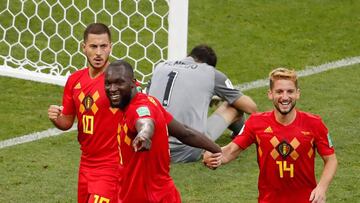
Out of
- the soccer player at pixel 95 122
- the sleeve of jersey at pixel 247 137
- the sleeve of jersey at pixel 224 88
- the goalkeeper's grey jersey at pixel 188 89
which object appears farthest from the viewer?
the sleeve of jersey at pixel 224 88

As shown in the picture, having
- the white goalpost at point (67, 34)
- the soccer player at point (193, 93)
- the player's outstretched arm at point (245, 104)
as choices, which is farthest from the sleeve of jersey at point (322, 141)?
the white goalpost at point (67, 34)

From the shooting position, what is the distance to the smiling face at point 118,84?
22.0 ft

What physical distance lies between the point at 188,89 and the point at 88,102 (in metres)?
2.52

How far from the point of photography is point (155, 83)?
10398mm

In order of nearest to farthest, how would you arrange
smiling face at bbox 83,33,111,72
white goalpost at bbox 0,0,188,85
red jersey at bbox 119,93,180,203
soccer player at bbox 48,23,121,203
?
red jersey at bbox 119,93,180,203 < soccer player at bbox 48,23,121,203 < smiling face at bbox 83,33,111,72 < white goalpost at bbox 0,0,188,85

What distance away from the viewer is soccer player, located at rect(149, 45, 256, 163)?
33.7 ft

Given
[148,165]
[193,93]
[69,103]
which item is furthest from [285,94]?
[193,93]

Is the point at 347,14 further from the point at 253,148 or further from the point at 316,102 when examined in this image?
the point at 253,148

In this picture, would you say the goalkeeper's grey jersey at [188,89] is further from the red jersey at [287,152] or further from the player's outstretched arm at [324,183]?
the player's outstretched arm at [324,183]

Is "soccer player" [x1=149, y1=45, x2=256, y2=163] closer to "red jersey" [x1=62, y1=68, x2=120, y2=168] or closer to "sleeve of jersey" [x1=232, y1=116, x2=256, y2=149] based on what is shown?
"red jersey" [x1=62, y1=68, x2=120, y2=168]

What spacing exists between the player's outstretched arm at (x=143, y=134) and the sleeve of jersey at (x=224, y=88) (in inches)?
151

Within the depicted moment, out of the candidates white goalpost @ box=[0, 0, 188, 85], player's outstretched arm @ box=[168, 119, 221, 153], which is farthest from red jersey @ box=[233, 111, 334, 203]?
white goalpost @ box=[0, 0, 188, 85]

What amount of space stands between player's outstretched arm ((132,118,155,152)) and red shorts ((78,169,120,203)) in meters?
1.07

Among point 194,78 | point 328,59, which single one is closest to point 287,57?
point 328,59
